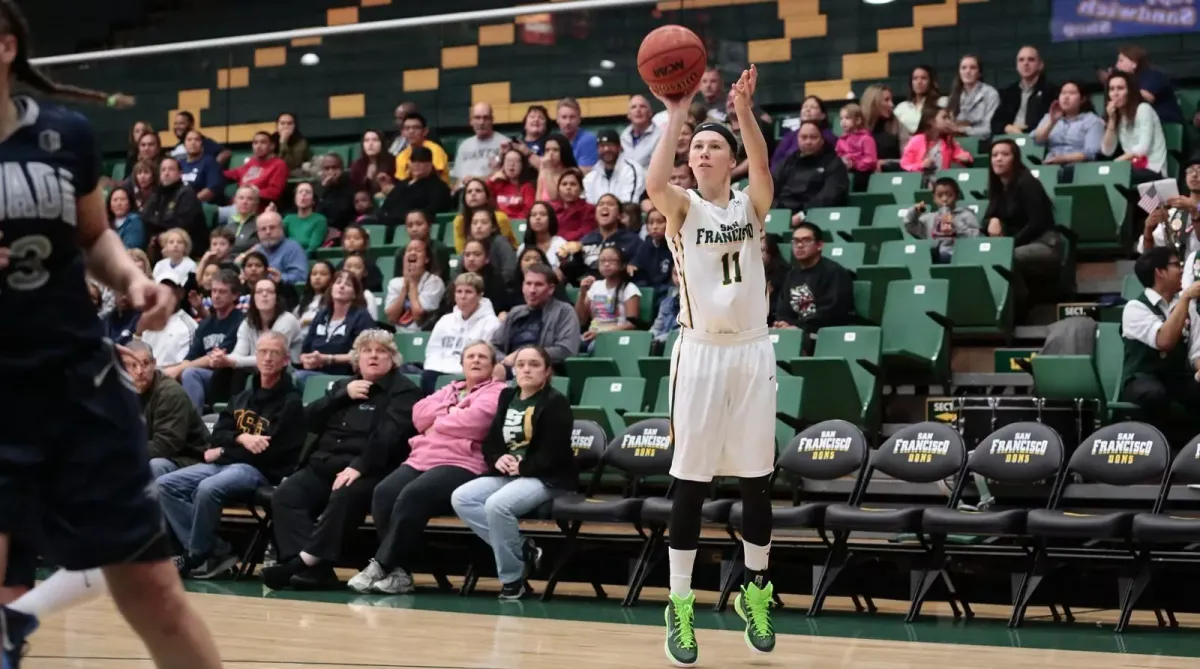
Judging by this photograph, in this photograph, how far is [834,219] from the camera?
10.3 metres

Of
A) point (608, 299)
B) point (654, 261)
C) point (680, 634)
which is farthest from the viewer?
point (654, 261)

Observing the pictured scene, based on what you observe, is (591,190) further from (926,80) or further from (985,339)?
(985,339)

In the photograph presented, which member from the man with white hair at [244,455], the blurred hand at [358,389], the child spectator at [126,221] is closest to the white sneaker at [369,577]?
the blurred hand at [358,389]

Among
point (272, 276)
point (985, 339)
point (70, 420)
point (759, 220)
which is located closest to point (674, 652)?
point (759, 220)

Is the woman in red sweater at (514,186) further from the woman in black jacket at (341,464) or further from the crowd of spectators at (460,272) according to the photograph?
the woman in black jacket at (341,464)

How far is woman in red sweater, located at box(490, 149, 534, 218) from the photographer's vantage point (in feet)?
37.8

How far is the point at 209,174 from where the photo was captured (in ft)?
43.3

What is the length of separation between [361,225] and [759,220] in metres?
7.24

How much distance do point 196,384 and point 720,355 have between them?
5.75m

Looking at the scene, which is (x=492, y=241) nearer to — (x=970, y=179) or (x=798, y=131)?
(x=798, y=131)

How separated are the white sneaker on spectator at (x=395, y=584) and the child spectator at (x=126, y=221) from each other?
18.9 feet

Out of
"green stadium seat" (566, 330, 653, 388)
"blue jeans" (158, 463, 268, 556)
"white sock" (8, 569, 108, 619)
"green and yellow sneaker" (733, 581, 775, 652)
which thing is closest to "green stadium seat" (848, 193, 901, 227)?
"green stadium seat" (566, 330, 653, 388)

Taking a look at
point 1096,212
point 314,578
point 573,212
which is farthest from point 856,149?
point 314,578

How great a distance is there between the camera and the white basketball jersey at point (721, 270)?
5090 mm
